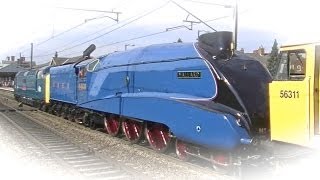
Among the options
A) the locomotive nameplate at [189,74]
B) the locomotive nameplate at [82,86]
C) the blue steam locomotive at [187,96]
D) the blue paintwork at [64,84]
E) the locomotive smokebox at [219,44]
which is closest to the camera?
the blue steam locomotive at [187,96]

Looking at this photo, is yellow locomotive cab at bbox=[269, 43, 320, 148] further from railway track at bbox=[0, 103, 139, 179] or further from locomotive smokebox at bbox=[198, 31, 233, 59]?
railway track at bbox=[0, 103, 139, 179]

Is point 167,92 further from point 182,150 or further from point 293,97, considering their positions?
point 293,97

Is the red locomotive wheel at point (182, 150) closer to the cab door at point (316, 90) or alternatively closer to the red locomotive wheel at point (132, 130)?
the red locomotive wheel at point (132, 130)

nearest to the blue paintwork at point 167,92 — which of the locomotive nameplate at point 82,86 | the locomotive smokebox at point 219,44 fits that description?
the locomotive smokebox at point 219,44

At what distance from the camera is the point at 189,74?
36.2ft

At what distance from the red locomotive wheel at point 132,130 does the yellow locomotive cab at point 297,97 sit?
6.70 metres

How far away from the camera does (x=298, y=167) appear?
24.5ft

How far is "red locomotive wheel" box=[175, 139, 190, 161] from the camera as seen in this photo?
444 inches

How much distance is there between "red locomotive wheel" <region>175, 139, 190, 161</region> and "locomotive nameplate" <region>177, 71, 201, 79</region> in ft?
5.46

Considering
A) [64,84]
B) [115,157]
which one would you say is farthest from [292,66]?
[64,84]

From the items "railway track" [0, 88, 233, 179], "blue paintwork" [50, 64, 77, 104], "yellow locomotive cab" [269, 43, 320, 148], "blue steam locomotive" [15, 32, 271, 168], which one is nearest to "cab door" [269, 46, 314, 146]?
"yellow locomotive cab" [269, 43, 320, 148]

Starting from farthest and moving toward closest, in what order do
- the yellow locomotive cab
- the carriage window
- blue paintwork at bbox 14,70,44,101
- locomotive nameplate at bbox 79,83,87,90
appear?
blue paintwork at bbox 14,70,44,101, locomotive nameplate at bbox 79,83,87,90, the carriage window, the yellow locomotive cab

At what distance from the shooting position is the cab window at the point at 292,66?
24.6ft

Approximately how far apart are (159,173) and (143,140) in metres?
4.60
